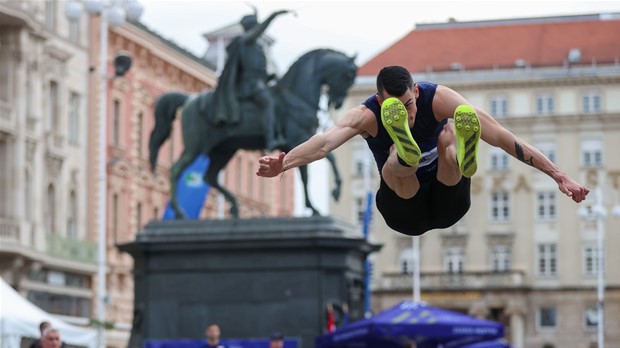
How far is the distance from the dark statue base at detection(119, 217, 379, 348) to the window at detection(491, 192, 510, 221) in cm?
6901

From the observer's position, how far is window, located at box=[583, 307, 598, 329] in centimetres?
9734

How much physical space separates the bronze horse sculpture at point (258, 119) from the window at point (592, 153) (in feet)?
216

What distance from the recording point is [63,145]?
57781mm

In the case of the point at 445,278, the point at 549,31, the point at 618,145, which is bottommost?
the point at 445,278

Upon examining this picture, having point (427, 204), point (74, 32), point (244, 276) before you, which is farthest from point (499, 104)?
point (427, 204)

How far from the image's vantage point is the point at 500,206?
326ft

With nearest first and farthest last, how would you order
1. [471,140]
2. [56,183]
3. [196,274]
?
[471,140] < [196,274] < [56,183]

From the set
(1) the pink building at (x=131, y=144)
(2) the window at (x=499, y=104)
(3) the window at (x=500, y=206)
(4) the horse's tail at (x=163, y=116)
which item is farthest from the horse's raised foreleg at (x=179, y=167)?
(3) the window at (x=500, y=206)

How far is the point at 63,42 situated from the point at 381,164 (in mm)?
47974

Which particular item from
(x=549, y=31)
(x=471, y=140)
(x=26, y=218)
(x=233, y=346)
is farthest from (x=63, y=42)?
(x=471, y=140)

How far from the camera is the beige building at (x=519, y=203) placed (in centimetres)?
9425

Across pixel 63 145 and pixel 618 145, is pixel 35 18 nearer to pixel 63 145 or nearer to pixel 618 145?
pixel 63 145

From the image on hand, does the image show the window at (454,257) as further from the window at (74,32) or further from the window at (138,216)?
the window at (74,32)

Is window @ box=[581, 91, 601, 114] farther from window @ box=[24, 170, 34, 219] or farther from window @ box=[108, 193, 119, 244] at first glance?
window @ box=[24, 170, 34, 219]
